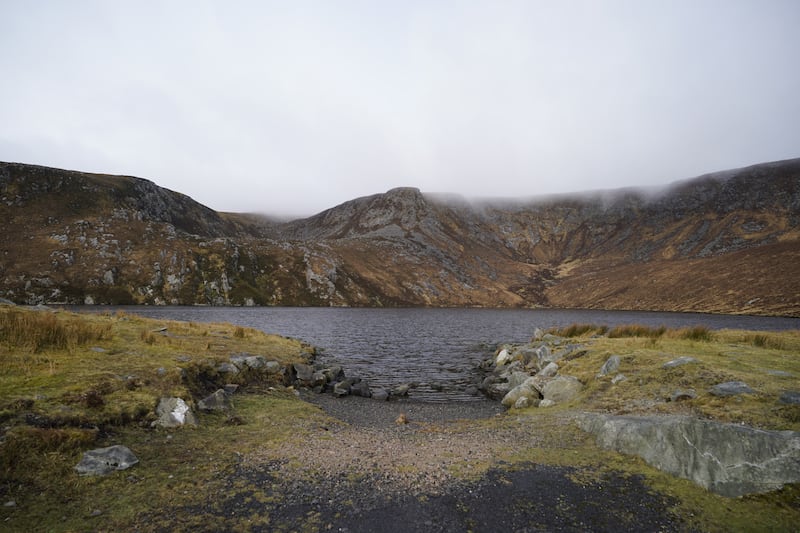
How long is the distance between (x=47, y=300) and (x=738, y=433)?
477 ft

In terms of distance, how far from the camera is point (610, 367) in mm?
21125

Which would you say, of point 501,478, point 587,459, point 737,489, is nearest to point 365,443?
point 501,478

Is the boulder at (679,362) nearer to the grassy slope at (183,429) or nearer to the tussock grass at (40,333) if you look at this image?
the grassy slope at (183,429)

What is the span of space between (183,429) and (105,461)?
3.54 m

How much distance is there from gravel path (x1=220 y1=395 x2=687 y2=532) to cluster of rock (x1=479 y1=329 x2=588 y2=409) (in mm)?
7277

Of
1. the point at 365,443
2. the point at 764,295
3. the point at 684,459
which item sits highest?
the point at 684,459

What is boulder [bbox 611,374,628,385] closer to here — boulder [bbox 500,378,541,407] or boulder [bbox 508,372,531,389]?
boulder [bbox 500,378,541,407]

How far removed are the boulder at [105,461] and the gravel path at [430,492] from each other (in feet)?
9.60

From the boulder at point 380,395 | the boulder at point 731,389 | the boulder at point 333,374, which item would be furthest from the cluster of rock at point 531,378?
the boulder at point 333,374

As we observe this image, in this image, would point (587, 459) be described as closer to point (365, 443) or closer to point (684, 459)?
point (684, 459)

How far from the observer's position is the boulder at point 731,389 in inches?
577

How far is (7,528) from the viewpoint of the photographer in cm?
719

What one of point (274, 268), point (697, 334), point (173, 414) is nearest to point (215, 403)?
point (173, 414)

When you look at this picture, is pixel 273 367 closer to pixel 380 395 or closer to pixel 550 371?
pixel 380 395
